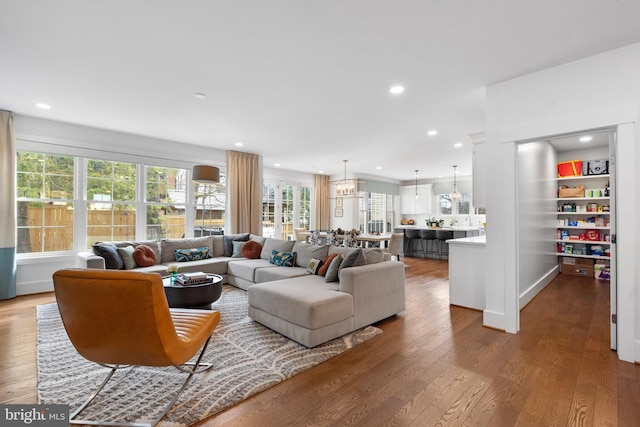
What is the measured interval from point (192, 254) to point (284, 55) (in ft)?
12.0

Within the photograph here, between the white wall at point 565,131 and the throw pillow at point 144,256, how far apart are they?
458cm

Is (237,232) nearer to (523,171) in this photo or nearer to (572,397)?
(523,171)

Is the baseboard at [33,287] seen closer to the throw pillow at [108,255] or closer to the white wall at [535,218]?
the throw pillow at [108,255]

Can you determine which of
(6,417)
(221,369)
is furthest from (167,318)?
(6,417)

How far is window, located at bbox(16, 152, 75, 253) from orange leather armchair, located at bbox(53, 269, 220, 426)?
405 centimetres

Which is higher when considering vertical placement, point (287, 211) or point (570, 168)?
point (570, 168)

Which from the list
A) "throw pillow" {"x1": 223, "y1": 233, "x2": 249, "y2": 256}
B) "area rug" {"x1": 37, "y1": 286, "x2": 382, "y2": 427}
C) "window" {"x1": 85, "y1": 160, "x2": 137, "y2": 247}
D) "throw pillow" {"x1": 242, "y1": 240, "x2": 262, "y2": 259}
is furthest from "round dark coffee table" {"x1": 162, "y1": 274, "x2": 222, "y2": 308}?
"window" {"x1": 85, "y1": 160, "x2": 137, "y2": 247}

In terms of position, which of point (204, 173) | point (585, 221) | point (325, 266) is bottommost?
point (325, 266)

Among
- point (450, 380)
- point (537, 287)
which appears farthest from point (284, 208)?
point (450, 380)

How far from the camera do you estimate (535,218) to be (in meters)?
4.38

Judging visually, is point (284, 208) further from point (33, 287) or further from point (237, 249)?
point (33, 287)

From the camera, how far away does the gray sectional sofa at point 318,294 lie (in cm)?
274

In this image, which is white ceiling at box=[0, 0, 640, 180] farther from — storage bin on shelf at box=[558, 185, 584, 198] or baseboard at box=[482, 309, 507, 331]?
storage bin on shelf at box=[558, 185, 584, 198]

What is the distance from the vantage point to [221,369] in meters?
2.31
